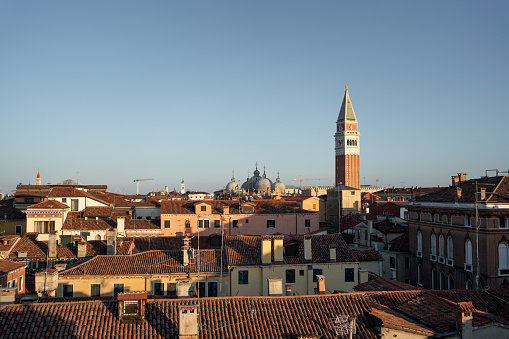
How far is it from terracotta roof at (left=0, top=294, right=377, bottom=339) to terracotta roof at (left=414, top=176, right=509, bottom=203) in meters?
18.4

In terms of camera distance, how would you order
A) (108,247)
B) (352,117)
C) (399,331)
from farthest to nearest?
(352,117)
(108,247)
(399,331)

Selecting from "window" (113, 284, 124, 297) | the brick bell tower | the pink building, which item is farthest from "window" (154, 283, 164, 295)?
the brick bell tower

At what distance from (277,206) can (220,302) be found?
123 feet

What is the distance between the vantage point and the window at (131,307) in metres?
13.9

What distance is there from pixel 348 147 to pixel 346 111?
8.81m

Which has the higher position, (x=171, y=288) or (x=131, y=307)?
(x=131, y=307)

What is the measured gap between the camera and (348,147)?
385 ft

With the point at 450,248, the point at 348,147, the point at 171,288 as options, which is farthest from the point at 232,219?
the point at 348,147

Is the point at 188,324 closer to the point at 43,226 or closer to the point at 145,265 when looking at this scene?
the point at 145,265

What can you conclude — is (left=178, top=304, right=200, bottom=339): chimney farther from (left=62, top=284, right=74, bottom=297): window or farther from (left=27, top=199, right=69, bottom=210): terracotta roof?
(left=27, top=199, right=69, bottom=210): terracotta roof

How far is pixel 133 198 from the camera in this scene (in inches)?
2950

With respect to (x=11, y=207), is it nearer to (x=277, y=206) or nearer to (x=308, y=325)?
(x=277, y=206)

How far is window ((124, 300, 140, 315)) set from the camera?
548 inches

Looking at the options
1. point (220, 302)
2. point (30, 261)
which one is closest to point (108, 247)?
point (30, 261)
